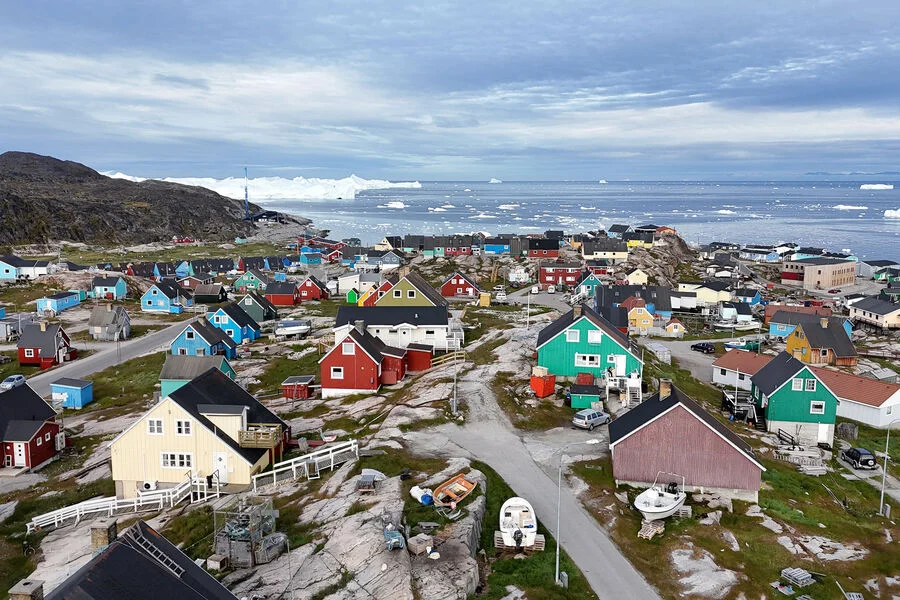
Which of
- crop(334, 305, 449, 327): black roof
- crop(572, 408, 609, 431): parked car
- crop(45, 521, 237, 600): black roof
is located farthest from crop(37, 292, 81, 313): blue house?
crop(45, 521, 237, 600): black roof

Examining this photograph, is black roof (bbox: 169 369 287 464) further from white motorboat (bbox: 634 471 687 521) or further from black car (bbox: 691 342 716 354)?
black car (bbox: 691 342 716 354)

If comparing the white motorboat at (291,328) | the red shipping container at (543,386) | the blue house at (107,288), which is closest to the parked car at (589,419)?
the red shipping container at (543,386)

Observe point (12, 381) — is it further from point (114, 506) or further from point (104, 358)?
point (114, 506)

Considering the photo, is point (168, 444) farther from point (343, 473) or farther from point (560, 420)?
point (560, 420)

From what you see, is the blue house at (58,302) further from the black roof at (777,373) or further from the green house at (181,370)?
the black roof at (777,373)

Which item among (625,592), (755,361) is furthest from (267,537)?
(755,361)
